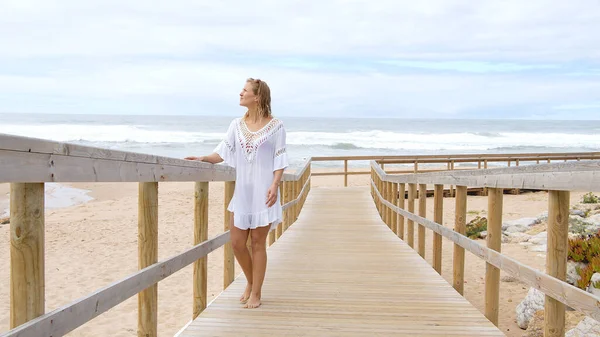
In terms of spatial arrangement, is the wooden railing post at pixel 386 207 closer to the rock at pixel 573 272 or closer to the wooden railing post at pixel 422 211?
the wooden railing post at pixel 422 211

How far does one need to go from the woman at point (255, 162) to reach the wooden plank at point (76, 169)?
2.06 ft

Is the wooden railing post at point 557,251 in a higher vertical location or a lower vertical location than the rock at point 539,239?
higher

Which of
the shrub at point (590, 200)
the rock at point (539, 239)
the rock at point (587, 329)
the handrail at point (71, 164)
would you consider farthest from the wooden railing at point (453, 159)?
the handrail at point (71, 164)

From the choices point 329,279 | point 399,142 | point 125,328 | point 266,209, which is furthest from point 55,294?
point 399,142

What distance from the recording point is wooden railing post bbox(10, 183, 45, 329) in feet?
5.96

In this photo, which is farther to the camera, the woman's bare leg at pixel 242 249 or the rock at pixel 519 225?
the rock at pixel 519 225

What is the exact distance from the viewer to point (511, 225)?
1149cm

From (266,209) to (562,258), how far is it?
1.87 m

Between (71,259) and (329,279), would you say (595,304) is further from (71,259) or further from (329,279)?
(71,259)

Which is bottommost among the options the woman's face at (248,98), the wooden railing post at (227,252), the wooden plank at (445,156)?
the wooden railing post at (227,252)

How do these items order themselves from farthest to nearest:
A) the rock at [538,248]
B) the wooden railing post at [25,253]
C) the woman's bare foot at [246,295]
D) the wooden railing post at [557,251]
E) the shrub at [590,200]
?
the shrub at [590,200] < the rock at [538,248] < the woman's bare foot at [246,295] < the wooden railing post at [557,251] < the wooden railing post at [25,253]

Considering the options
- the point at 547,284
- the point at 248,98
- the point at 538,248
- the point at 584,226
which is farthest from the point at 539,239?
the point at 547,284

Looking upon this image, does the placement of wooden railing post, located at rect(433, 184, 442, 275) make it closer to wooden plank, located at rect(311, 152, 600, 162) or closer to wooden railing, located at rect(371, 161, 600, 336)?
wooden railing, located at rect(371, 161, 600, 336)

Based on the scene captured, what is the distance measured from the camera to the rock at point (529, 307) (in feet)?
19.3
